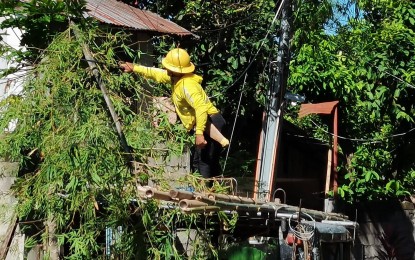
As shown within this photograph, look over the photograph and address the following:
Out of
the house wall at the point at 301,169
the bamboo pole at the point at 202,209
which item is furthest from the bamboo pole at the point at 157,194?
the house wall at the point at 301,169

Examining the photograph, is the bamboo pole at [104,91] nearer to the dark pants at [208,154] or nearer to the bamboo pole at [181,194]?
the bamboo pole at [181,194]

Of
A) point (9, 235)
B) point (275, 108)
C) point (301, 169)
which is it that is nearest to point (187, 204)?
point (9, 235)

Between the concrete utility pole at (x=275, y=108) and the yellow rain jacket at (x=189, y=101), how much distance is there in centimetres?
177

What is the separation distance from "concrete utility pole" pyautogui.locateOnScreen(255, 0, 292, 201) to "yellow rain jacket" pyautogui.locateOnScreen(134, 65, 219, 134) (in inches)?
69.8

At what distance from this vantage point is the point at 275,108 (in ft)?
28.8

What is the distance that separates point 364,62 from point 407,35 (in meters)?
0.69

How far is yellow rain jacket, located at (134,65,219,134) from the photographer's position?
6.82 m

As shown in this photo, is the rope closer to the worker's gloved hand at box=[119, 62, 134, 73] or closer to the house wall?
the worker's gloved hand at box=[119, 62, 134, 73]

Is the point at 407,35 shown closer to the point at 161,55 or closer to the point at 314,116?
the point at 314,116

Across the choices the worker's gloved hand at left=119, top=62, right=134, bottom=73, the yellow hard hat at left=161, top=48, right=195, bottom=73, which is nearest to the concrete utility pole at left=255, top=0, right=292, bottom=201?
the yellow hard hat at left=161, top=48, right=195, bottom=73

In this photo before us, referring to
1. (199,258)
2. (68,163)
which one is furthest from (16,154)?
(199,258)

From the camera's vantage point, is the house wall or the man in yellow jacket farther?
the house wall

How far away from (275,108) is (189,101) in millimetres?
2132

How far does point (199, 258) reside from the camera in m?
5.37
